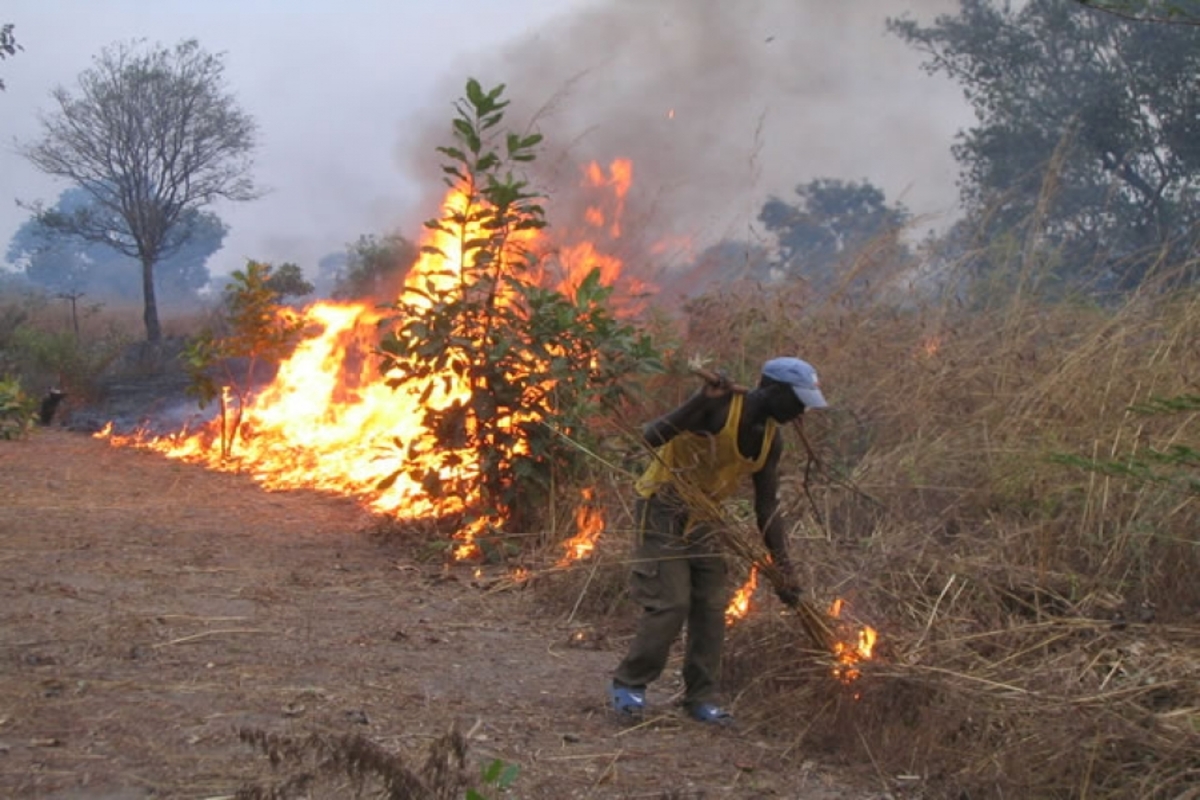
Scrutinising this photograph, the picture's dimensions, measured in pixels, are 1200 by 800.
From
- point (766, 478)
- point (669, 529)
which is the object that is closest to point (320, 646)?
point (669, 529)

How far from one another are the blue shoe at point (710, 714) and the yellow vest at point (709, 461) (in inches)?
31.7

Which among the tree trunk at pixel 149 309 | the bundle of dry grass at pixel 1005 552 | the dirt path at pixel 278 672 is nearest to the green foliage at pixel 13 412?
the dirt path at pixel 278 672

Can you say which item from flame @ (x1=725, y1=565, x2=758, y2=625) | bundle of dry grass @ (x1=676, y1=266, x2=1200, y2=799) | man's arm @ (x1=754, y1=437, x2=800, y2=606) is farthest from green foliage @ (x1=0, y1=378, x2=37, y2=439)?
man's arm @ (x1=754, y1=437, x2=800, y2=606)

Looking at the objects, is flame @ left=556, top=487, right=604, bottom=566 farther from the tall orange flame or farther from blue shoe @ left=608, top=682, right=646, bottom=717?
the tall orange flame

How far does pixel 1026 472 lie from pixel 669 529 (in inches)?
105

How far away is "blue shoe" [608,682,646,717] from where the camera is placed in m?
4.61

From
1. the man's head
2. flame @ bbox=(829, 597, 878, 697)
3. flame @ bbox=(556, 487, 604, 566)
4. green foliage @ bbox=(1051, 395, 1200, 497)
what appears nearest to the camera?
green foliage @ bbox=(1051, 395, 1200, 497)

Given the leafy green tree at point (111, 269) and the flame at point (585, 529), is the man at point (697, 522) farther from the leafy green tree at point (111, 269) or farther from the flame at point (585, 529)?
the leafy green tree at point (111, 269)

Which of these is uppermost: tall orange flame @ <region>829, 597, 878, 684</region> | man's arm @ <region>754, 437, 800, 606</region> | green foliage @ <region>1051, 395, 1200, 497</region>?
green foliage @ <region>1051, 395, 1200, 497</region>

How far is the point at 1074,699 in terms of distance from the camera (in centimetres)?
386

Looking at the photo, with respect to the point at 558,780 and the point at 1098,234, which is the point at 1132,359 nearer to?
the point at 558,780

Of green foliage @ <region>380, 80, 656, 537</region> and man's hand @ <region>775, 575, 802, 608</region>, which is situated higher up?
green foliage @ <region>380, 80, 656, 537</region>

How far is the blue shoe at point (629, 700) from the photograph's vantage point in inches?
181

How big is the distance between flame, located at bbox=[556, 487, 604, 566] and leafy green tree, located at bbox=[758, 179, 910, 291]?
258 centimetres
